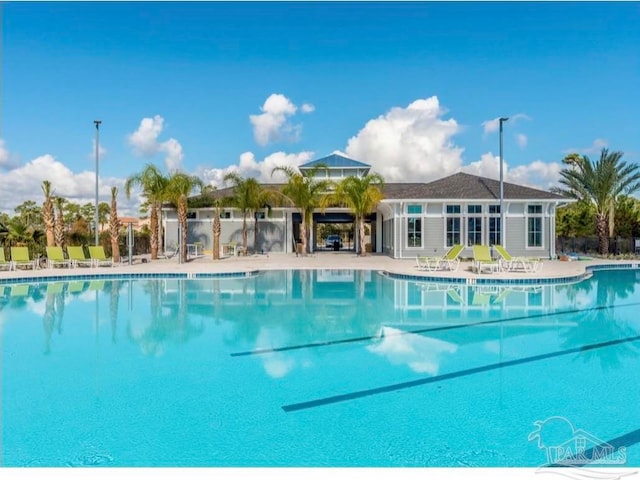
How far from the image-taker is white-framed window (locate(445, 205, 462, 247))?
23.1 metres

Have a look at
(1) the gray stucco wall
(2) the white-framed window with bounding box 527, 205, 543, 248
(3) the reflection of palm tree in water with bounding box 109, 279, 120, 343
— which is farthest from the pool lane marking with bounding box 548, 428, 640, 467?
→ (1) the gray stucco wall

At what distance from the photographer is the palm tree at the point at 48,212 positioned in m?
19.7

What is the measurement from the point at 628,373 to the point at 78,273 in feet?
50.4

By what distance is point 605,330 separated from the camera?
8172 millimetres

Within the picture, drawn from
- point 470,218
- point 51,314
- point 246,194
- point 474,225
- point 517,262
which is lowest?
point 51,314

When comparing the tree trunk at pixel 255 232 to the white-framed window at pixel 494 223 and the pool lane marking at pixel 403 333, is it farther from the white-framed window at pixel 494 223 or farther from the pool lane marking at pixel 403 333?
the pool lane marking at pixel 403 333

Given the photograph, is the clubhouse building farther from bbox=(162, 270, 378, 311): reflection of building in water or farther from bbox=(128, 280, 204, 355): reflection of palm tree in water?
bbox=(128, 280, 204, 355): reflection of palm tree in water

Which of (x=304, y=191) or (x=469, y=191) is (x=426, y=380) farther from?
(x=469, y=191)

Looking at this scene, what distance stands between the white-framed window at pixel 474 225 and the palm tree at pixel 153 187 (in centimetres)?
1564

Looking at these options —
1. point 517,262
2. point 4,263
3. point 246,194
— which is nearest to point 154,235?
point 246,194

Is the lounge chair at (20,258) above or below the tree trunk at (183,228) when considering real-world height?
below

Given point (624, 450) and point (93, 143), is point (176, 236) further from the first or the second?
point (624, 450)

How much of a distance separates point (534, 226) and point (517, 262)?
6380mm

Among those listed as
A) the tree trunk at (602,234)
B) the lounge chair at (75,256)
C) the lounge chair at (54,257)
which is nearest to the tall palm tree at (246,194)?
the lounge chair at (75,256)
